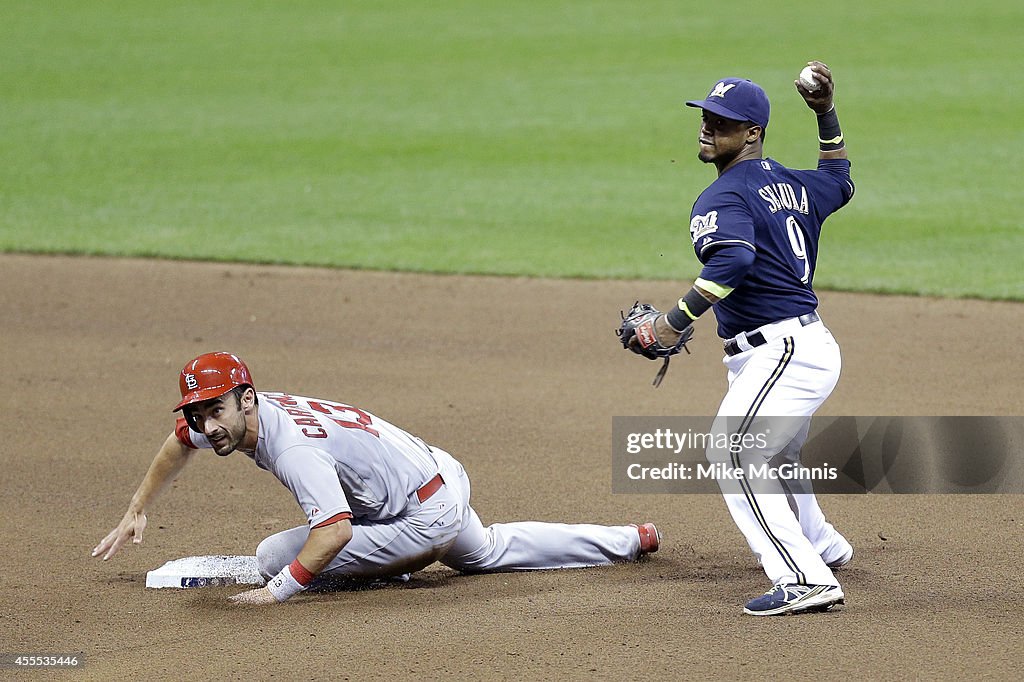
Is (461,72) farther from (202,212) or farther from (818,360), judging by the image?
(818,360)

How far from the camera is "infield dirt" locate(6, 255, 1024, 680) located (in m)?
4.46

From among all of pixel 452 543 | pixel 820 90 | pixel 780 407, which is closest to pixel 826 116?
pixel 820 90

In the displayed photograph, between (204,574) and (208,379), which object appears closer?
(208,379)

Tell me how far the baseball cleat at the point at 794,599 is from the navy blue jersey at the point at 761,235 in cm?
100

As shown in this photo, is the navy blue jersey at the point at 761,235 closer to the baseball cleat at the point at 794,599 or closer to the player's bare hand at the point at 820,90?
the player's bare hand at the point at 820,90

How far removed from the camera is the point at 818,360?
4844mm

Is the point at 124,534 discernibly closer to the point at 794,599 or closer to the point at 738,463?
the point at 738,463

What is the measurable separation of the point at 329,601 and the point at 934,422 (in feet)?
13.1

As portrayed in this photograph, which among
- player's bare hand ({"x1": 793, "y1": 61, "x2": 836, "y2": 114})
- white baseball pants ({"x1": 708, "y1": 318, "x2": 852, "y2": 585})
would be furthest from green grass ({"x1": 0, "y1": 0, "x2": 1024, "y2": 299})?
white baseball pants ({"x1": 708, "y1": 318, "x2": 852, "y2": 585})

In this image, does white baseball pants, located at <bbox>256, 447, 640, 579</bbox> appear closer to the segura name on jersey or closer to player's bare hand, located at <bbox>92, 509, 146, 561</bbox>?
player's bare hand, located at <bbox>92, 509, 146, 561</bbox>

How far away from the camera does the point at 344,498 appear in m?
4.78

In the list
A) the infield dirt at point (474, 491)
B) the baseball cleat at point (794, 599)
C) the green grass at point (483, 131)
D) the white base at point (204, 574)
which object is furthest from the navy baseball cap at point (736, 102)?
the green grass at point (483, 131)

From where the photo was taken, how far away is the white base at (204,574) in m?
5.25

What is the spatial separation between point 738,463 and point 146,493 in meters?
2.33
